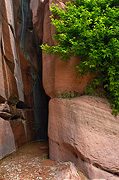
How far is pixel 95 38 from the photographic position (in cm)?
424

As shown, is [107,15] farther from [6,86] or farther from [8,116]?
[8,116]

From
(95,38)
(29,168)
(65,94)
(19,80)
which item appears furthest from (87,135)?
(19,80)

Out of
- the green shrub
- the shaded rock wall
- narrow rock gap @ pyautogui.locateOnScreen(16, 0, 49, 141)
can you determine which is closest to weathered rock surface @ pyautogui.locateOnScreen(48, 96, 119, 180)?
the green shrub

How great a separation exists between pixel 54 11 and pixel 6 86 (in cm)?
374

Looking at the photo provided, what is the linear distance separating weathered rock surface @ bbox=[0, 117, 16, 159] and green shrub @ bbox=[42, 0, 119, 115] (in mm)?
3653

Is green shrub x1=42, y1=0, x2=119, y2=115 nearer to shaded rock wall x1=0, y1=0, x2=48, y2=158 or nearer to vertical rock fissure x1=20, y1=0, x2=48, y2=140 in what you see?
shaded rock wall x1=0, y1=0, x2=48, y2=158

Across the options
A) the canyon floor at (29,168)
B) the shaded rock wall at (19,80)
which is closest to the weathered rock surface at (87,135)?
the canyon floor at (29,168)

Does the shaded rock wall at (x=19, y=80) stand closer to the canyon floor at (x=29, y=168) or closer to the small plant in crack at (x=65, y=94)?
the canyon floor at (x=29, y=168)

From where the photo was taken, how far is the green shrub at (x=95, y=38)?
4137 mm

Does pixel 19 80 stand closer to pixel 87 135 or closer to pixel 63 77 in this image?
pixel 63 77

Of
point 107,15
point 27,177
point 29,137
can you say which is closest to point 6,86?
point 29,137

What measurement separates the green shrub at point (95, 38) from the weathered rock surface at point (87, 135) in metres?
0.58

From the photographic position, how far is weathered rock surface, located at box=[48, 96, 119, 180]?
3801 mm

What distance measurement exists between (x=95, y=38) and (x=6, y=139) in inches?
202
